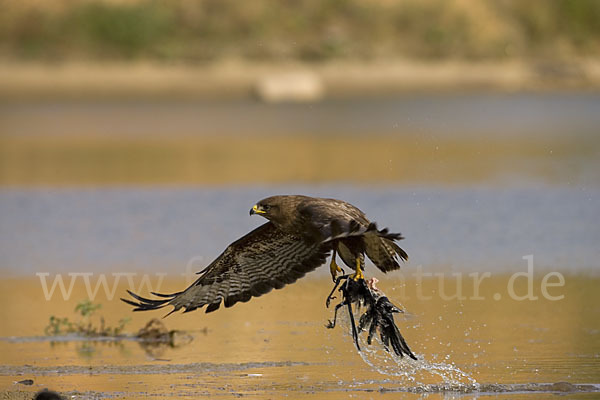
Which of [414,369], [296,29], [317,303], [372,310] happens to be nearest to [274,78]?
[296,29]

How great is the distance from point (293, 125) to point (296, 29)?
15295 mm

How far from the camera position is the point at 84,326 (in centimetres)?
900

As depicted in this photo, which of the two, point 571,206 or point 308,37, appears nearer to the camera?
point 571,206

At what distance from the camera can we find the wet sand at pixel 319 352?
741cm

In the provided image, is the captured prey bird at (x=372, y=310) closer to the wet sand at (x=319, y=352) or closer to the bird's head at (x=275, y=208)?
the wet sand at (x=319, y=352)

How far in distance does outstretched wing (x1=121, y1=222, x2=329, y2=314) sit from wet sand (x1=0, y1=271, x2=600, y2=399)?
372 millimetres

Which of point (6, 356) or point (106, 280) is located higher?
point (106, 280)

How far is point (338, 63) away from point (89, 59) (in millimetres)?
6594

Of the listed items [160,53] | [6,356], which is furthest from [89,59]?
[6,356]

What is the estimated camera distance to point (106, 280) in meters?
10.7

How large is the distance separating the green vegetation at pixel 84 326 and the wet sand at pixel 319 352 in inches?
4.5

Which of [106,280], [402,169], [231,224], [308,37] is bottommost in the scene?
[106,280]

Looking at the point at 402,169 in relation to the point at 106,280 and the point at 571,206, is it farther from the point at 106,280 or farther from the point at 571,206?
the point at 106,280

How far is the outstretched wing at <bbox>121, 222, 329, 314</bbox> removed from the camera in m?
7.83
